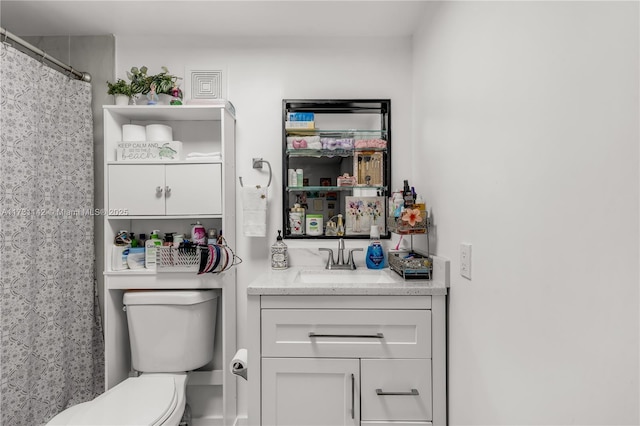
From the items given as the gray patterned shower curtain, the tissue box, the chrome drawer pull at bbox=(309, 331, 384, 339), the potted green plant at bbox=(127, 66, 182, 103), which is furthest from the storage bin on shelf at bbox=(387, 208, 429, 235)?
the gray patterned shower curtain

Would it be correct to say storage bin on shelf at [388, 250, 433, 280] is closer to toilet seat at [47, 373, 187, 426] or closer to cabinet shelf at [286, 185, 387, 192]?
cabinet shelf at [286, 185, 387, 192]

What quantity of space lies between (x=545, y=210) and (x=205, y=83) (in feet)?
6.12

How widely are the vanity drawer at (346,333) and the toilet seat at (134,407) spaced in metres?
0.50

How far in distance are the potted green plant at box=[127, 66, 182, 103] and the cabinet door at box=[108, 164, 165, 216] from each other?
0.39m

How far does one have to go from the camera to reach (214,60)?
6.57ft

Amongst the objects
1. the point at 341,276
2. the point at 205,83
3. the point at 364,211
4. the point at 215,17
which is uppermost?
the point at 215,17

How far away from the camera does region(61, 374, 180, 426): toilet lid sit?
131cm

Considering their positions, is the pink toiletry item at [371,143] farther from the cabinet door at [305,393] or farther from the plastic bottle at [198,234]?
the cabinet door at [305,393]

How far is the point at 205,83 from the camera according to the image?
6.55 ft

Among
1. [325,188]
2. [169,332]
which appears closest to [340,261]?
[325,188]

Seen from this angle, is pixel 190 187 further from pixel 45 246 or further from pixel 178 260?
pixel 45 246

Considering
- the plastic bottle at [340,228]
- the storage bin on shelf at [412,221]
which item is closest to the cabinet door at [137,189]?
the plastic bottle at [340,228]

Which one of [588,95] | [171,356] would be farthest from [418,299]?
[171,356]

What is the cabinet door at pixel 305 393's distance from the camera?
138 cm
